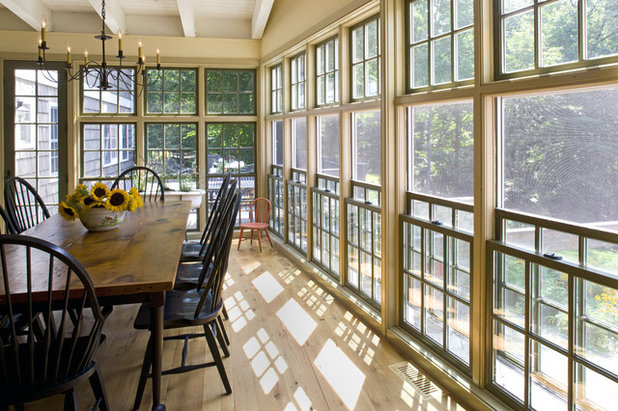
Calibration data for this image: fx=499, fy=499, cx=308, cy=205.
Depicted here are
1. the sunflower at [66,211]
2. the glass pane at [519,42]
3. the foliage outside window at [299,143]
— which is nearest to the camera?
the glass pane at [519,42]

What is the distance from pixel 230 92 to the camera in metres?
7.03

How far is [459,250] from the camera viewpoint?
278 centimetres

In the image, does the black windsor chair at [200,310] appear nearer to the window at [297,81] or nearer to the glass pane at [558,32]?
the glass pane at [558,32]

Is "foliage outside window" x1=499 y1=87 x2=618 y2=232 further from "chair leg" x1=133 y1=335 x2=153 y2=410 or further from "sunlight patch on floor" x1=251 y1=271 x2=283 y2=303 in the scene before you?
"sunlight patch on floor" x1=251 y1=271 x2=283 y2=303

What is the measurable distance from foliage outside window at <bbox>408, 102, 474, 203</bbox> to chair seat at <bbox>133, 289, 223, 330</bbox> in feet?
4.85

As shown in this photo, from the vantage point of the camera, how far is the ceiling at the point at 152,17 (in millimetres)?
5957

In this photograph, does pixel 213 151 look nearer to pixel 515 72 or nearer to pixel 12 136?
pixel 12 136

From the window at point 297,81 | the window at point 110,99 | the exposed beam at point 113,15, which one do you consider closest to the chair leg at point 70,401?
the window at point 297,81

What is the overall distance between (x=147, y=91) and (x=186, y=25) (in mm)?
1082

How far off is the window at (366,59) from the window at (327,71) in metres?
0.35

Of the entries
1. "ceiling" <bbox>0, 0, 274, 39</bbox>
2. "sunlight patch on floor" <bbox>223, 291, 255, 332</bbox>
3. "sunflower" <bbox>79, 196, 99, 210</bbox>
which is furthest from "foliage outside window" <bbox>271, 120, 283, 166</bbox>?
"sunflower" <bbox>79, 196, 99, 210</bbox>

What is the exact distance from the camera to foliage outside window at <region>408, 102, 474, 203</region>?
8.96 feet

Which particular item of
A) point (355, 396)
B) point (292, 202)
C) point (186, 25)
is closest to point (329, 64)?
point (292, 202)

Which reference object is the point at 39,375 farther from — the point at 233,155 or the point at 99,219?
the point at 233,155
